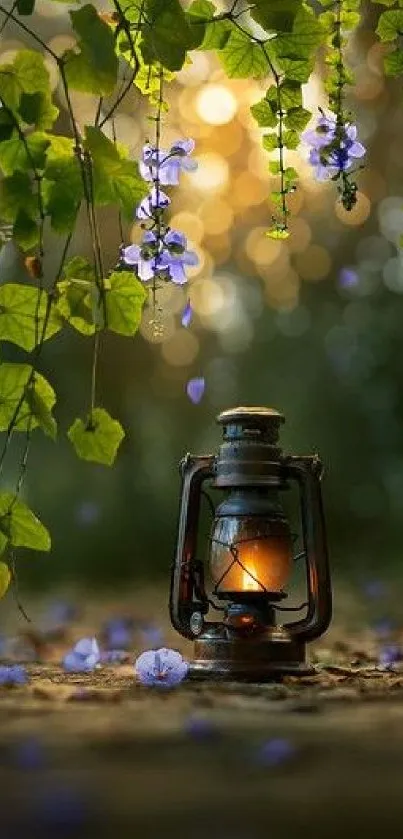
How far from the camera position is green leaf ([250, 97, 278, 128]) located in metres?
1.88

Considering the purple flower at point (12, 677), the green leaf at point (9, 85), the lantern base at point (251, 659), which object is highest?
the green leaf at point (9, 85)

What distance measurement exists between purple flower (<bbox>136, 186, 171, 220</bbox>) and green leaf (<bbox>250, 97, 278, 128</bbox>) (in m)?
0.17

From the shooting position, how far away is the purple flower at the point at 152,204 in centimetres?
187

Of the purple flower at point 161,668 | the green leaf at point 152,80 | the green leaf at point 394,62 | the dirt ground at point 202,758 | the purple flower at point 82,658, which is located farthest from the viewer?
the purple flower at point 82,658

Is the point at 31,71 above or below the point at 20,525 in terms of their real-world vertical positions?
above

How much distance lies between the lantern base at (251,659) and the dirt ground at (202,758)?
0.12 ft

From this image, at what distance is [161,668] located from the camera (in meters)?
2.19

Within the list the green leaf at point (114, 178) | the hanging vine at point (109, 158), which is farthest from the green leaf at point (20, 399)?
the green leaf at point (114, 178)

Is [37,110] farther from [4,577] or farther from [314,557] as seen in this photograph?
[314,557]

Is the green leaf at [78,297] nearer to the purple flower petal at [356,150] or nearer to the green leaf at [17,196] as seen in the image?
the green leaf at [17,196]

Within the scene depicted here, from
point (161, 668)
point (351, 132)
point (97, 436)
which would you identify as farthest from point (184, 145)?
point (161, 668)

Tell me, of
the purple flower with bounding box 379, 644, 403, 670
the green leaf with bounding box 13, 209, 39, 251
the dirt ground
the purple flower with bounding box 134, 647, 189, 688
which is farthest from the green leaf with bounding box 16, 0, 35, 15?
the purple flower with bounding box 379, 644, 403, 670

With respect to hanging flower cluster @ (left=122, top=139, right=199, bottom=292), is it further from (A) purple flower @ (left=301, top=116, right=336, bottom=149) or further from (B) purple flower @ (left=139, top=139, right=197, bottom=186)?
(A) purple flower @ (left=301, top=116, right=336, bottom=149)

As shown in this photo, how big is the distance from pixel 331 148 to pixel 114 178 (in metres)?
0.43
